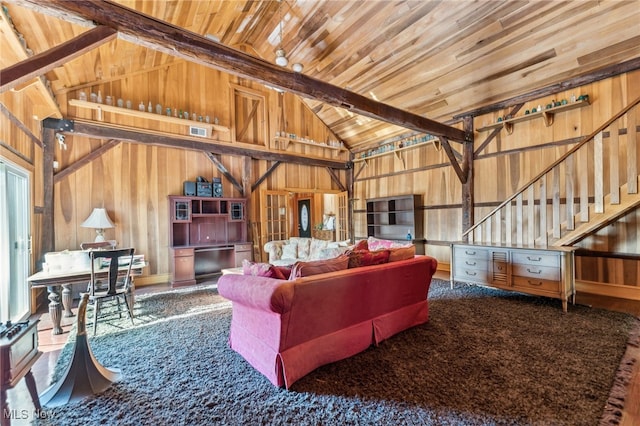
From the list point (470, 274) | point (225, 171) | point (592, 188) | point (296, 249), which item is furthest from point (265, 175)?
point (592, 188)

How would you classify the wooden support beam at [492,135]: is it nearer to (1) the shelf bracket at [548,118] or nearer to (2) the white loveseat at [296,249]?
(1) the shelf bracket at [548,118]

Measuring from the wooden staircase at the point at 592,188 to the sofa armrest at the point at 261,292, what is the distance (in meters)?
3.59

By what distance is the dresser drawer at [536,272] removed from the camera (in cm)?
354

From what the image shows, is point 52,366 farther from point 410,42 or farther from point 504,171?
point 504,171

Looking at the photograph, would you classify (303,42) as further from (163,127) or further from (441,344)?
(441,344)

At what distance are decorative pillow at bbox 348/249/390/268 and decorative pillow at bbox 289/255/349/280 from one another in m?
0.08

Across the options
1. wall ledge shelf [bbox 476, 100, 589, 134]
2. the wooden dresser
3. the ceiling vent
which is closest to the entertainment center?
the ceiling vent

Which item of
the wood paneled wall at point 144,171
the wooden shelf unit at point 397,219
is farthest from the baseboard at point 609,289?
the wood paneled wall at point 144,171

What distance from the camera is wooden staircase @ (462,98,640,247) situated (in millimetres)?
3449

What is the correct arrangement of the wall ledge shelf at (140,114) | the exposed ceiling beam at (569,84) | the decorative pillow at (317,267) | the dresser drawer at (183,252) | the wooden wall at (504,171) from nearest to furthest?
the decorative pillow at (317,267), the exposed ceiling beam at (569,84), the wooden wall at (504,171), the wall ledge shelf at (140,114), the dresser drawer at (183,252)

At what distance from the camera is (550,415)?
68.4 inches

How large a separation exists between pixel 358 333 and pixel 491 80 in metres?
4.79

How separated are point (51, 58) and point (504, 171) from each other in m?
6.22

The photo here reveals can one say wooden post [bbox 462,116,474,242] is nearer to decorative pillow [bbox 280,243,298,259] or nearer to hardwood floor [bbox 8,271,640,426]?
hardwood floor [bbox 8,271,640,426]
